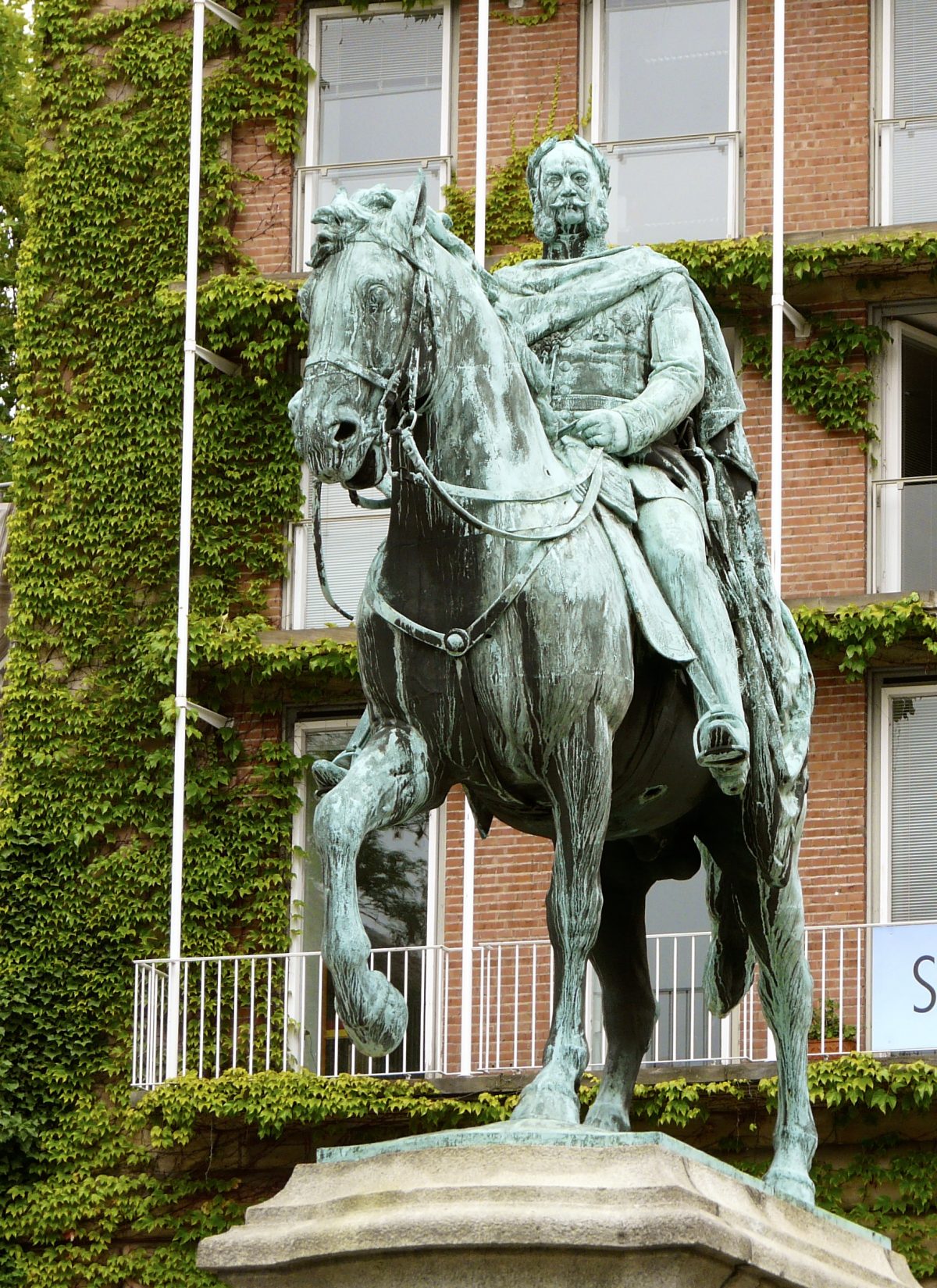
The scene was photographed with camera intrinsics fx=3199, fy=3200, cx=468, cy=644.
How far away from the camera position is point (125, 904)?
85.6ft

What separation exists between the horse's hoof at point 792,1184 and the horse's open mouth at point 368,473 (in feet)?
8.76

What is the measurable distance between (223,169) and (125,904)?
6565 mm

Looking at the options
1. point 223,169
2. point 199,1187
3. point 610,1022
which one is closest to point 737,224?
point 223,169

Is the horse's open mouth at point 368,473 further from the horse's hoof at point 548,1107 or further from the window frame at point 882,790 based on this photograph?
the window frame at point 882,790

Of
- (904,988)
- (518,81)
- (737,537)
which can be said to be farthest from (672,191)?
(737,537)

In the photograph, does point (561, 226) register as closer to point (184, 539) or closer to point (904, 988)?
point (904, 988)

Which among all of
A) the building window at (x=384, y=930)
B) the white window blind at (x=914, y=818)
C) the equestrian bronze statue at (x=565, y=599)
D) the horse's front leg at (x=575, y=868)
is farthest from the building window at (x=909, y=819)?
the horse's front leg at (x=575, y=868)

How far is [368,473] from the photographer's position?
9.31 metres

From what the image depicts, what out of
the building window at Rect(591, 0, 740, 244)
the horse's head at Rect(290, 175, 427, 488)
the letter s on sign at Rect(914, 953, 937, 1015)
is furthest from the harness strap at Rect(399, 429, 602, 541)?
the building window at Rect(591, 0, 740, 244)

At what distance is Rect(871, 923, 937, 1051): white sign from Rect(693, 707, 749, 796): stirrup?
14322 mm

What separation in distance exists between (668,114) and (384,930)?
285 inches

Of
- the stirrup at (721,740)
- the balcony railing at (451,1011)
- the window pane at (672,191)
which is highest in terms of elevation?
the window pane at (672,191)

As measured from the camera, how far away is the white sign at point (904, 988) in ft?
78.4

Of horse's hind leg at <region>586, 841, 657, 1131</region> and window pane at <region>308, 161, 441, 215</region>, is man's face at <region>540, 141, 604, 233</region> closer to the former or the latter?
horse's hind leg at <region>586, 841, 657, 1131</region>
